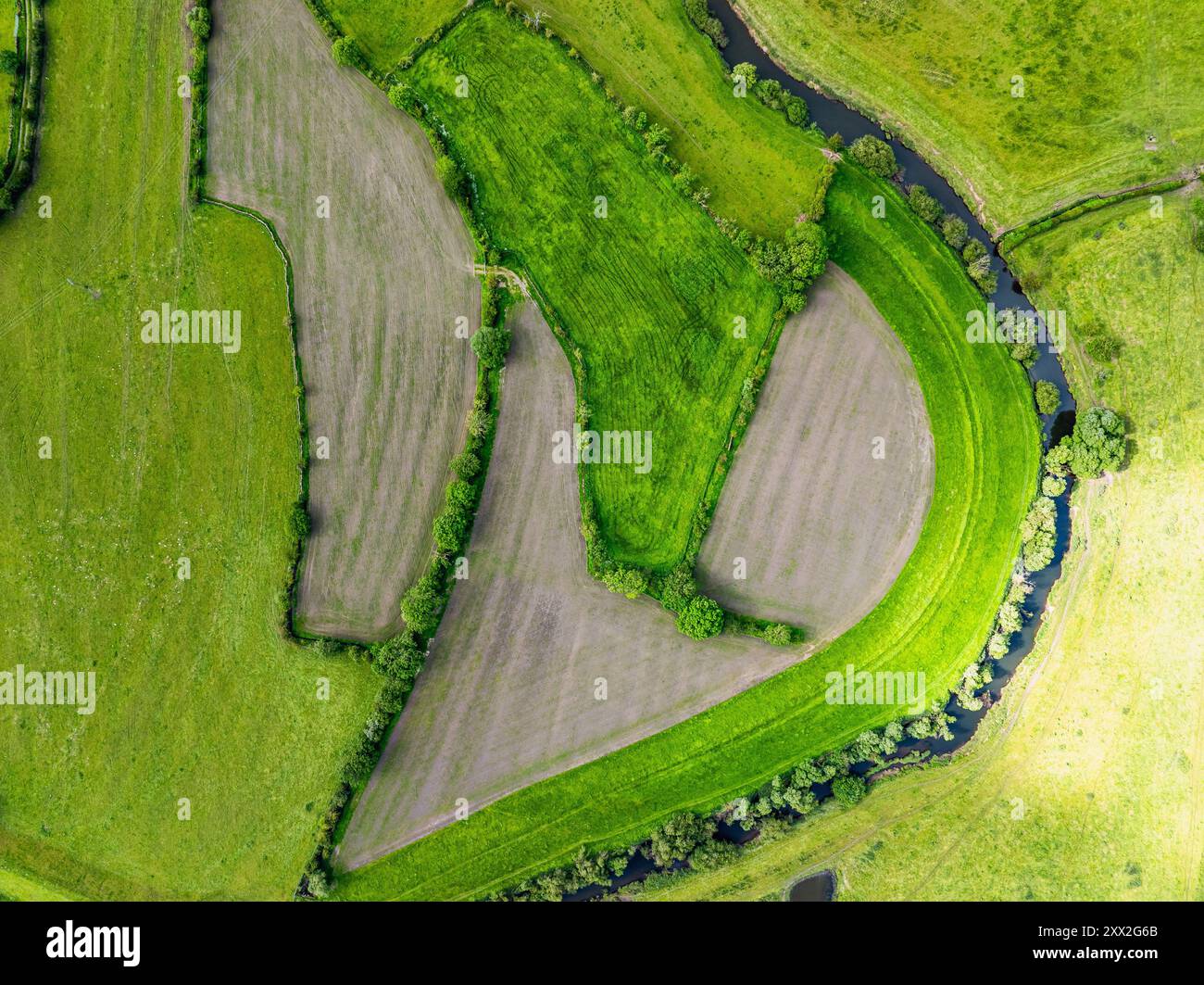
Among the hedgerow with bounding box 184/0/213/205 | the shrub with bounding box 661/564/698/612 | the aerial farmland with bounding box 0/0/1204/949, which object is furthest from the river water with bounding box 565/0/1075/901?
the hedgerow with bounding box 184/0/213/205

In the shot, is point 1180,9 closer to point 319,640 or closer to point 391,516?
point 391,516

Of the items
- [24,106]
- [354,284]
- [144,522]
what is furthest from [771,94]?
[144,522]

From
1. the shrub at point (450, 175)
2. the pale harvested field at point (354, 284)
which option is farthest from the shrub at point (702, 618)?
the shrub at point (450, 175)

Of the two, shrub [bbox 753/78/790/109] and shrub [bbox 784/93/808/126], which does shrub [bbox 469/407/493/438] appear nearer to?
shrub [bbox 753/78/790/109]

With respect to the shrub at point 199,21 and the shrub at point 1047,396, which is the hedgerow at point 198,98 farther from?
the shrub at point 1047,396

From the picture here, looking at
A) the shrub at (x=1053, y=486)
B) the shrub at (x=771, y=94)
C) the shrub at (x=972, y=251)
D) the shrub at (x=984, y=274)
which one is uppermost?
the shrub at (x=771, y=94)
